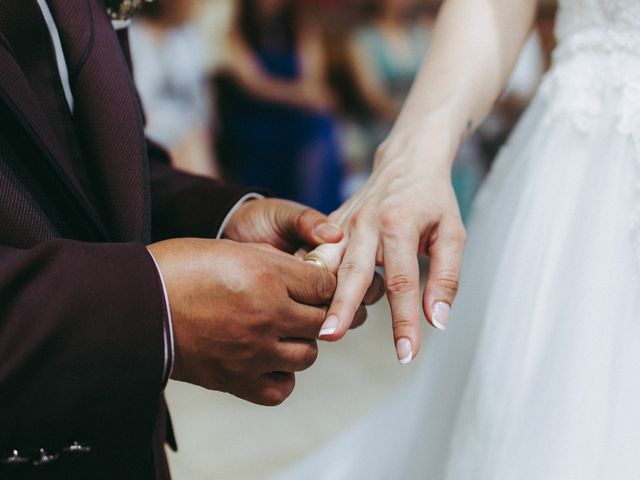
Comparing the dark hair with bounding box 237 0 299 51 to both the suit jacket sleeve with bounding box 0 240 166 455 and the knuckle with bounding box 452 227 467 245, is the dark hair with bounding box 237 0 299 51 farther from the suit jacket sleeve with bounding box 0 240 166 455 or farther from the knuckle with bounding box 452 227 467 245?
the suit jacket sleeve with bounding box 0 240 166 455

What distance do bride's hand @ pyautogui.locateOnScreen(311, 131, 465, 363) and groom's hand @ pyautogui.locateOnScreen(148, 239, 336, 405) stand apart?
4 cm

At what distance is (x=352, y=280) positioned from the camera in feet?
2.77

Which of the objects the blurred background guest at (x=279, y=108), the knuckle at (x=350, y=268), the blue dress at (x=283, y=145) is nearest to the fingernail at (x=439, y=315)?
the knuckle at (x=350, y=268)

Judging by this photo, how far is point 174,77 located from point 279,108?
0.53m

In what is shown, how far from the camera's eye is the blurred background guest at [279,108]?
296cm

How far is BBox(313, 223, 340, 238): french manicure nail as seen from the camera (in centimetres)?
94

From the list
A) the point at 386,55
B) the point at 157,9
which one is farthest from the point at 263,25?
the point at 386,55

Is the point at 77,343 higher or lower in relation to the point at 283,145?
higher

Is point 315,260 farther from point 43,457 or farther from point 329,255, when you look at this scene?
point 43,457

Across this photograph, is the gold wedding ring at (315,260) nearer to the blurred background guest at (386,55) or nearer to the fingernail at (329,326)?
the fingernail at (329,326)

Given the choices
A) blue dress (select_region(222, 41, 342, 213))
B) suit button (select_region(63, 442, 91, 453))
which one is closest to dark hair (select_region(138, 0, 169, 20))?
blue dress (select_region(222, 41, 342, 213))

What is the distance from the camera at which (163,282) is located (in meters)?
0.67

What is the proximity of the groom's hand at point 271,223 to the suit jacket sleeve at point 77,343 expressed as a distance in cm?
37

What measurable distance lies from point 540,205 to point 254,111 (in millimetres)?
2261
